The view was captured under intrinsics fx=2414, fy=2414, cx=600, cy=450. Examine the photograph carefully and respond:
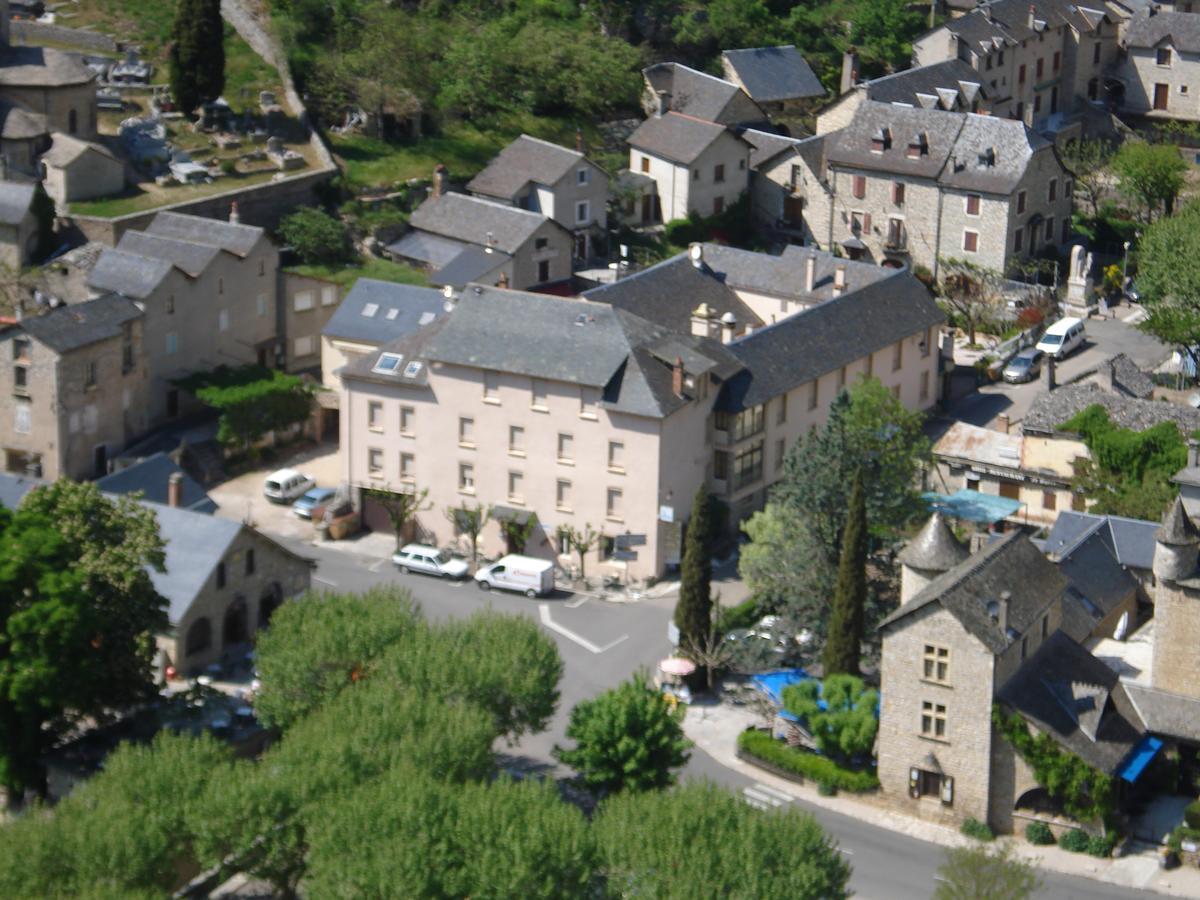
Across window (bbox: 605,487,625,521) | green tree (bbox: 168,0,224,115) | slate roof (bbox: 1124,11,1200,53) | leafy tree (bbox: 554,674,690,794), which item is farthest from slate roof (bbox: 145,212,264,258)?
slate roof (bbox: 1124,11,1200,53)

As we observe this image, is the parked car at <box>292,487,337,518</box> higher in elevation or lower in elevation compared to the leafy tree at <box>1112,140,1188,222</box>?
lower

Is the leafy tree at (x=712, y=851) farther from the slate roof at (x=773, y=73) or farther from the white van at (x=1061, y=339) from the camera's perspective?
the slate roof at (x=773, y=73)

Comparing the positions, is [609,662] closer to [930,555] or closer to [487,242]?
[930,555]

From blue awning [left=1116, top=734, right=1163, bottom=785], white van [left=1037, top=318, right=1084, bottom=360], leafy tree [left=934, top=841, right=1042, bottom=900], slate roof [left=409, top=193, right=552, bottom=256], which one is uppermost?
slate roof [left=409, top=193, right=552, bottom=256]

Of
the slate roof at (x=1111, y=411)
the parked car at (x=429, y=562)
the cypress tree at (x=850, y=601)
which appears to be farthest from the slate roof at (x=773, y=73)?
the cypress tree at (x=850, y=601)

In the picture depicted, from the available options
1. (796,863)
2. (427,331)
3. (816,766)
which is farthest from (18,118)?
(796,863)

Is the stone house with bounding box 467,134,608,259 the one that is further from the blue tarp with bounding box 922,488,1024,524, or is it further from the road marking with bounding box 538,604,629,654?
the road marking with bounding box 538,604,629,654

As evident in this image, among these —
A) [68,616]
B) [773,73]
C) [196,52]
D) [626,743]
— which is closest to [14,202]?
[196,52]
